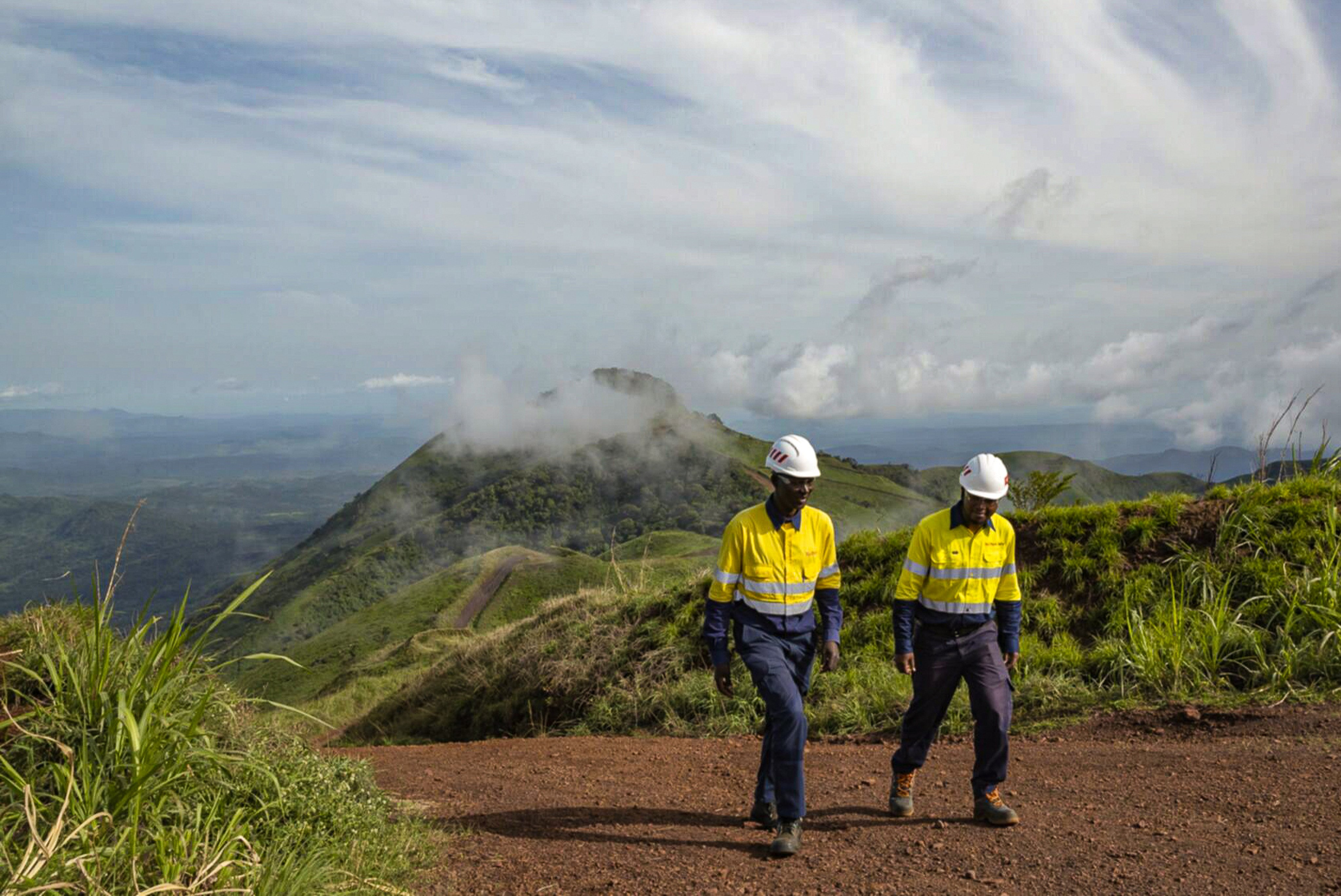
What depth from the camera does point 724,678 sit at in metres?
5.48

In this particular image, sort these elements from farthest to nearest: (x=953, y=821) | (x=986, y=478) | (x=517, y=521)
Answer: (x=517, y=521) → (x=953, y=821) → (x=986, y=478)

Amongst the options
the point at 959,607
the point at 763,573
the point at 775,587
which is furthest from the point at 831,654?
the point at 959,607

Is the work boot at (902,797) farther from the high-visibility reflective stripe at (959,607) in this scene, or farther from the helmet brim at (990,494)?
the helmet brim at (990,494)

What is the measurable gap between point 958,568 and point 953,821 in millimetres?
1599

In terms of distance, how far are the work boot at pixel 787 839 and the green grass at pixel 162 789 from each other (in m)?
2.04

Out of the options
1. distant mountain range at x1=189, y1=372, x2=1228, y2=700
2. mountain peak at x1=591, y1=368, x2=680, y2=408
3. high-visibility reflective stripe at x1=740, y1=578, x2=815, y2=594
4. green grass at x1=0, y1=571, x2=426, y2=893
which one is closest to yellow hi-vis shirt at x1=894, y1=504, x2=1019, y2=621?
high-visibility reflective stripe at x1=740, y1=578, x2=815, y2=594

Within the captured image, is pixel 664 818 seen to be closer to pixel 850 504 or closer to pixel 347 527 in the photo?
pixel 850 504

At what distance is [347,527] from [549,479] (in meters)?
29.8

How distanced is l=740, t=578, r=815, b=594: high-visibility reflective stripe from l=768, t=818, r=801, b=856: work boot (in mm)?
1281

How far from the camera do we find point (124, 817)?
4207mm

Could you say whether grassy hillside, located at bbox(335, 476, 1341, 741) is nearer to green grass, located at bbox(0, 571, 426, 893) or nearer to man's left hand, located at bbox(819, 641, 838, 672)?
man's left hand, located at bbox(819, 641, 838, 672)

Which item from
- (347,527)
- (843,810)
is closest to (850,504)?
(347,527)

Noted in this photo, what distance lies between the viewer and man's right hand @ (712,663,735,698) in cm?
538

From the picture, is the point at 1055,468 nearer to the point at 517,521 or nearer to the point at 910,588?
the point at 517,521
